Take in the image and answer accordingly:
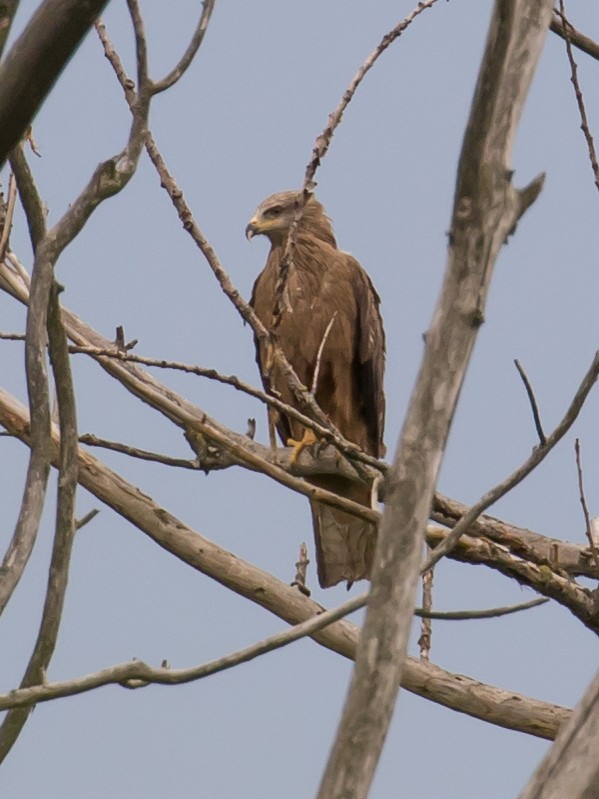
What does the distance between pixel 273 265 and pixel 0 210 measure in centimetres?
330

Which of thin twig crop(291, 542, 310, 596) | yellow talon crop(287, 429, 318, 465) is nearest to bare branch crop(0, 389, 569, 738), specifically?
thin twig crop(291, 542, 310, 596)

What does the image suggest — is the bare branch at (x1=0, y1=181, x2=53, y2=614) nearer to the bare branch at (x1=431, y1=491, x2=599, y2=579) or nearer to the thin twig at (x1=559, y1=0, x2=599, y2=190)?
the thin twig at (x1=559, y1=0, x2=599, y2=190)

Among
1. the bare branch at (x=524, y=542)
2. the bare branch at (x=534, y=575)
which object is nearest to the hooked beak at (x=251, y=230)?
the bare branch at (x=524, y=542)

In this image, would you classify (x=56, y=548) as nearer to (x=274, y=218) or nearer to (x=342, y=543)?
(x=342, y=543)

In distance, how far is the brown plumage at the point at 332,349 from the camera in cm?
645

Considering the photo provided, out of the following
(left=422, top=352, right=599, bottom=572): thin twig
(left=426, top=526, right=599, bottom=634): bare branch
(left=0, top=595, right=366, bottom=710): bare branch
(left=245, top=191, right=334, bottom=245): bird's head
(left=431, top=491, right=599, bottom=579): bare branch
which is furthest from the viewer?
(left=245, top=191, right=334, bottom=245): bird's head

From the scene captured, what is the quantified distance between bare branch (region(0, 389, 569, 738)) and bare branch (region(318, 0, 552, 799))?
2.55 m

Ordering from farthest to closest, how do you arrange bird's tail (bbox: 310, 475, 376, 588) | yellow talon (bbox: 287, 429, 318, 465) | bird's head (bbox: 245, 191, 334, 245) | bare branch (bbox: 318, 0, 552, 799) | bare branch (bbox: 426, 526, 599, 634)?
→ bird's head (bbox: 245, 191, 334, 245), bird's tail (bbox: 310, 475, 376, 588), yellow talon (bbox: 287, 429, 318, 465), bare branch (bbox: 426, 526, 599, 634), bare branch (bbox: 318, 0, 552, 799)

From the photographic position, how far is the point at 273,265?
6742 mm

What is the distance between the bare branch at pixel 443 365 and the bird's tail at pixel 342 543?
449 cm

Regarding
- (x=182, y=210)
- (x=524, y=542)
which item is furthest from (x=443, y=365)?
(x=524, y=542)

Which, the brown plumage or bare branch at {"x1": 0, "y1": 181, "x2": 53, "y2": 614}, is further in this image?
the brown plumage

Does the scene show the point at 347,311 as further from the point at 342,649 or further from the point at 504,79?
the point at 504,79

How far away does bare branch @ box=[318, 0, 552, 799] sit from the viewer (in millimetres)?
1738
